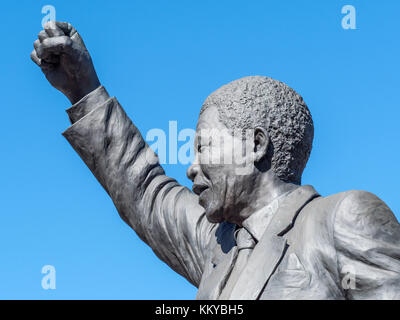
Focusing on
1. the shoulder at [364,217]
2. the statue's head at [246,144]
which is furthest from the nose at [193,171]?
the shoulder at [364,217]

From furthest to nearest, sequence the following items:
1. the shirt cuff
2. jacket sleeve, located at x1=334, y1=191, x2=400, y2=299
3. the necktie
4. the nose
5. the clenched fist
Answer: the shirt cuff → the clenched fist → the nose → the necktie → jacket sleeve, located at x1=334, y1=191, x2=400, y2=299

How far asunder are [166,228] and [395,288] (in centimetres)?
232

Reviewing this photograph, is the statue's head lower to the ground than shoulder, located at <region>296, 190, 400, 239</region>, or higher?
higher

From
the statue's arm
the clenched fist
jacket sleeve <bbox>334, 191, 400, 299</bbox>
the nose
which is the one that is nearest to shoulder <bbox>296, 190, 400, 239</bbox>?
jacket sleeve <bbox>334, 191, 400, 299</bbox>

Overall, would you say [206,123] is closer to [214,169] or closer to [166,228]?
[214,169]

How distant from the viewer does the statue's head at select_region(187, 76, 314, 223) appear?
5.58 metres

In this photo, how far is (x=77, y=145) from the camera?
6.71m

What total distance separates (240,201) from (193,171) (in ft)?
1.42

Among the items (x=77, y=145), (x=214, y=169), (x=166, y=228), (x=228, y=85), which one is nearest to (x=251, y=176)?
(x=214, y=169)

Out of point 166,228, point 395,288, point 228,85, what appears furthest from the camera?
point 166,228

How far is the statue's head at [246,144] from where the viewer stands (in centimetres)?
558

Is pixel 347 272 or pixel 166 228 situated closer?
pixel 347 272

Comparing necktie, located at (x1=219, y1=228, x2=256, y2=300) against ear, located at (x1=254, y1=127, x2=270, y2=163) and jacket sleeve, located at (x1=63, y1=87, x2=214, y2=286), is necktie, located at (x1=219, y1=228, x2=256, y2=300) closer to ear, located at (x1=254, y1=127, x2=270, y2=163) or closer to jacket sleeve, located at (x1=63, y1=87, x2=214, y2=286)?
ear, located at (x1=254, y1=127, x2=270, y2=163)

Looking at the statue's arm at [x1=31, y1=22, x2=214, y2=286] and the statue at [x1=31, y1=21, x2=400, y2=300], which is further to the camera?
the statue's arm at [x1=31, y1=22, x2=214, y2=286]
